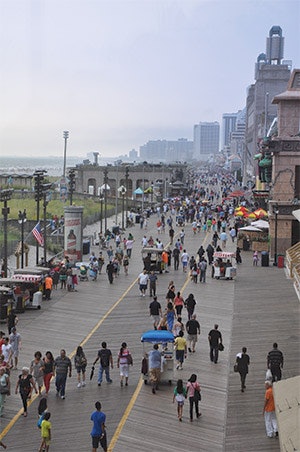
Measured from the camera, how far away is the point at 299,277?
24.2 m

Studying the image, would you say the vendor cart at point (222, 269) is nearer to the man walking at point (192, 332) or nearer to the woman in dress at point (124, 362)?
the man walking at point (192, 332)

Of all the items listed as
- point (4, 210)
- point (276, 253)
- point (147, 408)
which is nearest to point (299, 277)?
point (147, 408)

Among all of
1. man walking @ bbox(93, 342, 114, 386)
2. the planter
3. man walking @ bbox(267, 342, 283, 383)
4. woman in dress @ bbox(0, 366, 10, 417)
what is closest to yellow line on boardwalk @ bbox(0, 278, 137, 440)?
woman in dress @ bbox(0, 366, 10, 417)

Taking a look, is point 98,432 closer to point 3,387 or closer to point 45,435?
point 45,435

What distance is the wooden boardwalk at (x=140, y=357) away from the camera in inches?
567

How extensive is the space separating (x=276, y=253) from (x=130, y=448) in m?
28.8

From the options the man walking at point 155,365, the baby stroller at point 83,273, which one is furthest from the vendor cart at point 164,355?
the baby stroller at point 83,273

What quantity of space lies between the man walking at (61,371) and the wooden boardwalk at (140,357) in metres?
0.23

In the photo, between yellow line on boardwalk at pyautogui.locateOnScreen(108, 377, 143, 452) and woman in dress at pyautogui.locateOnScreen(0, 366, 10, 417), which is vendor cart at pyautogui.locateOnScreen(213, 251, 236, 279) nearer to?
yellow line on boardwalk at pyautogui.locateOnScreen(108, 377, 143, 452)

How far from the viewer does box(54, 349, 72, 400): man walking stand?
645 inches

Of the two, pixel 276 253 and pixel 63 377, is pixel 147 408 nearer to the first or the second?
pixel 63 377

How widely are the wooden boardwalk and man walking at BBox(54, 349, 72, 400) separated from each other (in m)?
0.23

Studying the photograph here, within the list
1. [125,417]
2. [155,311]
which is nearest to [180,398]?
[125,417]

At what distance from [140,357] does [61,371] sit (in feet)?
12.5
